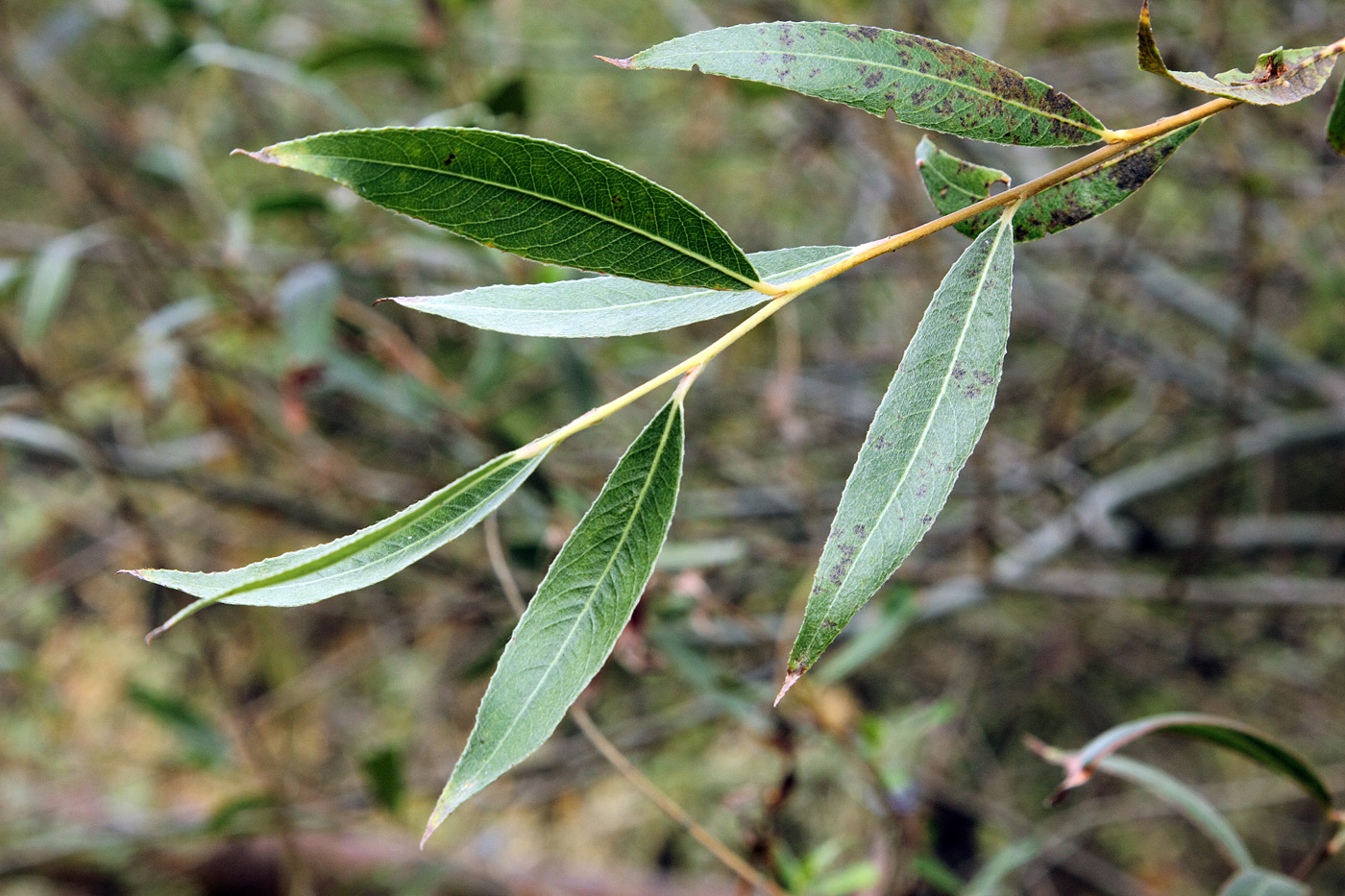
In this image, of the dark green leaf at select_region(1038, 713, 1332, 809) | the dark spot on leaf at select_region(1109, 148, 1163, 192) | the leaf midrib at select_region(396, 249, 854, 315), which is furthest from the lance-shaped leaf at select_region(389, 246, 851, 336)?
the dark green leaf at select_region(1038, 713, 1332, 809)

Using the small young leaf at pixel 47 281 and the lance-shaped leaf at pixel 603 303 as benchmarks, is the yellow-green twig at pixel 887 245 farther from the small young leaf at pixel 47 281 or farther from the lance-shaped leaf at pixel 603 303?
the small young leaf at pixel 47 281

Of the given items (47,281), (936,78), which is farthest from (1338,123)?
(47,281)

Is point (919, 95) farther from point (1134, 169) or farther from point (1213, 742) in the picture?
point (1213, 742)

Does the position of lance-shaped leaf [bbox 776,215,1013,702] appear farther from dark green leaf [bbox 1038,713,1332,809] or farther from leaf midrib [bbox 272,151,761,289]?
dark green leaf [bbox 1038,713,1332,809]

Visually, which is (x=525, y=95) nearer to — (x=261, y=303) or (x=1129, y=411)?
(x=261, y=303)

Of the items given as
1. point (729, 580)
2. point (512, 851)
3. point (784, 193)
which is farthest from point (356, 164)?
point (512, 851)
